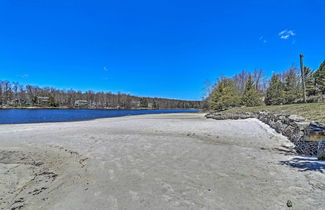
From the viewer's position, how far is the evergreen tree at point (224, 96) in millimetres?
28406

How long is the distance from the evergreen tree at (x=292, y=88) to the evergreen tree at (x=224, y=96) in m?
9.33

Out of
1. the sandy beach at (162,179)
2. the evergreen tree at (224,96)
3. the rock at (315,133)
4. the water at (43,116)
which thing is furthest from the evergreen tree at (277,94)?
the water at (43,116)

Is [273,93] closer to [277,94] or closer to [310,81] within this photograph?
[277,94]

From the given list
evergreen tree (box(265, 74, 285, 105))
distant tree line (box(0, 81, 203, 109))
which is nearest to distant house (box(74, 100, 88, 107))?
Result: distant tree line (box(0, 81, 203, 109))

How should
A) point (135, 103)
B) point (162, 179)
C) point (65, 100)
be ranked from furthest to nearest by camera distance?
point (135, 103)
point (65, 100)
point (162, 179)

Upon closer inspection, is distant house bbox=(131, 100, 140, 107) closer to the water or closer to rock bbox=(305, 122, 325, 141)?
the water

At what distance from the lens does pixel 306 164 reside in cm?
368

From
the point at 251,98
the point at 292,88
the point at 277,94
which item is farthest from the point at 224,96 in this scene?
the point at 292,88

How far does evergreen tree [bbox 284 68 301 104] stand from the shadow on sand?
32097 mm

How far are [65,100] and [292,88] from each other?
107 metres

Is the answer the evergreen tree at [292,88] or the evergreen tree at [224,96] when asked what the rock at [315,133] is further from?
the evergreen tree at [292,88]

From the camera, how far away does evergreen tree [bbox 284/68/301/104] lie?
27.5 metres

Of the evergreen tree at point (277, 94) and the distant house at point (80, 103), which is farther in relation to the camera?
the distant house at point (80, 103)

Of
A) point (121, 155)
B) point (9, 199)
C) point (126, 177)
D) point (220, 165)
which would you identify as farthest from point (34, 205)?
point (220, 165)
